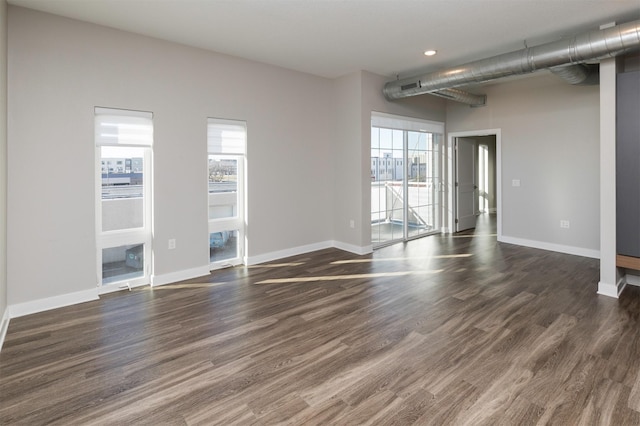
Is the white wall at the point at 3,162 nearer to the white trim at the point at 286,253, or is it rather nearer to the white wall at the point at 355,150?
the white trim at the point at 286,253

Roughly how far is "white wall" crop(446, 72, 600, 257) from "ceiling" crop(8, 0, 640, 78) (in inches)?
70.9

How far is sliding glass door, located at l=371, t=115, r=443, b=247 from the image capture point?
19.8ft

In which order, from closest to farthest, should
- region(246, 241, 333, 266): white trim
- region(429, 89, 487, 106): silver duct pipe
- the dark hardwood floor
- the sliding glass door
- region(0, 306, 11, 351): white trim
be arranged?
the dark hardwood floor < region(0, 306, 11, 351): white trim < region(246, 241, 333, 266): white trim < region(429, 89, 487, 106): silver duct pipe < the sliding glass door

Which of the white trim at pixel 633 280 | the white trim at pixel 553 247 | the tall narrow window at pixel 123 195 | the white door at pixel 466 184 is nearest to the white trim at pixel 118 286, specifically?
the tall narrow window at pixel 123 195

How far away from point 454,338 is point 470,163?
18.5 feet

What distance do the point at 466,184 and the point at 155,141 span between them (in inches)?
240

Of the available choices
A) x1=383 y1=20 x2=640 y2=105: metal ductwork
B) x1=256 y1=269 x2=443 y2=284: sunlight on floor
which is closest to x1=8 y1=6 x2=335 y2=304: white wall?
x1=256 y1=269 x2=443 y2=284: sunlight on floor

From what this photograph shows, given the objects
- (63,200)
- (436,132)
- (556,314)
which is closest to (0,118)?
(63,200)

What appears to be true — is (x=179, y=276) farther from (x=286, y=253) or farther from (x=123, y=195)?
(x=286, y=253)

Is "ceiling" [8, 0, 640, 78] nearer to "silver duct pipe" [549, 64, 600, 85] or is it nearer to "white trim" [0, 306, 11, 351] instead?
"silver duct pipe" [549, 64, 600, 85]

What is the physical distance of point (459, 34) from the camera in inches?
154

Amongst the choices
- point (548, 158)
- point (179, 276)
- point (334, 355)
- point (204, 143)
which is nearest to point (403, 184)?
point (548, 158)

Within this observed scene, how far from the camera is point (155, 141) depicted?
4098 mm

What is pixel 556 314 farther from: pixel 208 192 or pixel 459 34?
pixel 208 192
